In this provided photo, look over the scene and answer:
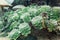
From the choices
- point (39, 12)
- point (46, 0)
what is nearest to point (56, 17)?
point (39, 12)

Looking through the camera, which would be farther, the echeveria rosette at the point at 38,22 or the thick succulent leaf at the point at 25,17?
the thick succulent leaf at the point at 25,17

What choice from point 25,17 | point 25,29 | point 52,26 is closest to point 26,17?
point 25,17

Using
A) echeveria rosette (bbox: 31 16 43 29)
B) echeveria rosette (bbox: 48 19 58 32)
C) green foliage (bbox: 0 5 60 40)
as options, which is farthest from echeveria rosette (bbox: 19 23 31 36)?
echeveria rosette (bbox: 48 19 58 32)

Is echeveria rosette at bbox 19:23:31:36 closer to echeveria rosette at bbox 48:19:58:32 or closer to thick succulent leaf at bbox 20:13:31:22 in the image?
thick succulent leaf at bbox 20:13:31:22

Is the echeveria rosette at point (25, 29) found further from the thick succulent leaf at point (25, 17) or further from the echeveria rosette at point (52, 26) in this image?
the echeveria rosette at point (52, 26)

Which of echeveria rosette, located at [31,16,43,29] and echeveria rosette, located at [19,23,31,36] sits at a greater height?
echeveria rosette, located at [31,16,43,29]

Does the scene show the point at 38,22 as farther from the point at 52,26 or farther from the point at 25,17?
the point at 25,17

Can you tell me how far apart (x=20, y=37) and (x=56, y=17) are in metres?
1.39

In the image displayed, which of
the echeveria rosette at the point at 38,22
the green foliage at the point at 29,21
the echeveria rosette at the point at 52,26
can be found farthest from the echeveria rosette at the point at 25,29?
the echeveria rosette at the point at 52,26

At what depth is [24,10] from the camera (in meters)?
7.94

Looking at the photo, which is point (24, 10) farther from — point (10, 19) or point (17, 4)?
point (17, 4)

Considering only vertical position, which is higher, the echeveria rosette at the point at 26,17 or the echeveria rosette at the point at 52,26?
the echeveria rosette at the point at 26,17

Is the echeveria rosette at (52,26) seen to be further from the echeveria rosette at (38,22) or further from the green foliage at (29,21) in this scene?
the echeveria rosette at (38,22)

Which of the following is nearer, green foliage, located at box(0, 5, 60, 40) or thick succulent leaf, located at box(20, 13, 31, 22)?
green foliage, located at box(0, 5, 60, 40)
